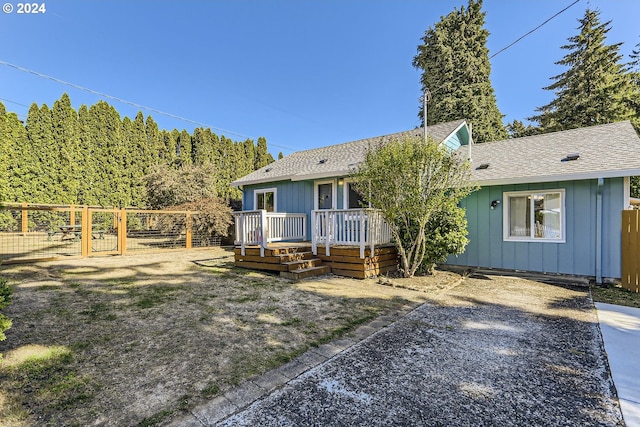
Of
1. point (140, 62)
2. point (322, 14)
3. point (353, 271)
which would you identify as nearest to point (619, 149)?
point (353, 271)

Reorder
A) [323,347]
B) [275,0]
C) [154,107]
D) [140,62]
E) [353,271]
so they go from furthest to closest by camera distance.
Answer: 1. [154,107]
2. [140,62]
3. [275,0]
4. [353,271]
5. [323,347]

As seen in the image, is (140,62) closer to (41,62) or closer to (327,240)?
(41,62)

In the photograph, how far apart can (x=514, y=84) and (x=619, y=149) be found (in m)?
12.7

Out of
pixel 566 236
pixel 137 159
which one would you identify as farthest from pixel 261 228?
pixel 137 159

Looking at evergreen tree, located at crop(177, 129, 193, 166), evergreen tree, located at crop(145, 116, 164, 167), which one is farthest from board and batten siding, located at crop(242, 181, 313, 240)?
evergreen tree, located at crop(145, 116, 164, 167)

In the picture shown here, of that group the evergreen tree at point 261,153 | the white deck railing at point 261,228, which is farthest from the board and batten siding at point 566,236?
the evergreen tree at point 261,153

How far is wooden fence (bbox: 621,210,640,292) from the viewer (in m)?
5.89

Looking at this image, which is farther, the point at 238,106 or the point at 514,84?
the point at 238,106

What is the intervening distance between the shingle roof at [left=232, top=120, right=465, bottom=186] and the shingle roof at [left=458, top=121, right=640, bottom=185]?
1.81m

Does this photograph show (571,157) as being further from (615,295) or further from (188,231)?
(188,231)

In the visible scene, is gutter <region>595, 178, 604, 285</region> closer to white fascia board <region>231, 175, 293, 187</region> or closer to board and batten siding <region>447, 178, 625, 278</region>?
board and batten siding <region>447, 178, 625, 278</region>

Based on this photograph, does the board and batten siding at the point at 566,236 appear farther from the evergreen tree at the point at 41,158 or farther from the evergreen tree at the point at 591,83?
the evergreen tree at the point at 41,158

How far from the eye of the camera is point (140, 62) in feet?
45.2

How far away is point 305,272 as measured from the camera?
272 inches
